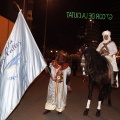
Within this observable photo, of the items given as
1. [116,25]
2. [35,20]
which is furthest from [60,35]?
[116,25]

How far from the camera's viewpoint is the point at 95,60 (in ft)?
30.6

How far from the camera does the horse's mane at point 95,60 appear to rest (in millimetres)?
9086

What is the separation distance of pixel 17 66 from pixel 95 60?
4745 millimetres

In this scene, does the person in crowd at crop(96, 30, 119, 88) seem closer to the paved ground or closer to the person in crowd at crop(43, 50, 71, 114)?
the paved ground

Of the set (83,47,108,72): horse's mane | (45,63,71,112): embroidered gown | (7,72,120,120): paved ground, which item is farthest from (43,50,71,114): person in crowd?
(83,47,108,72): horse's mane

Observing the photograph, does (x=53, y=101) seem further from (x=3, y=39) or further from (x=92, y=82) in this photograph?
(x=3, y=39)

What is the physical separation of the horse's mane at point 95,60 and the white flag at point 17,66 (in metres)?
4.10

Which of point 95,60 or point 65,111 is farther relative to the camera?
point 65,111

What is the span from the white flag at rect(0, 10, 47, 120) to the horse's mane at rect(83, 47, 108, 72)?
13.5 ft

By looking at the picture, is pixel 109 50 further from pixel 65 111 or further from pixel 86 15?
pixel 86 15

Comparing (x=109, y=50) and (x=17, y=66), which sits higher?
(x=109, y=50)

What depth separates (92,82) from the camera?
Answer: 32.2 feet

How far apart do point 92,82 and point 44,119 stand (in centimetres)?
223

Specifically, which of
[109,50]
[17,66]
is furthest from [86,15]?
[17,66]
